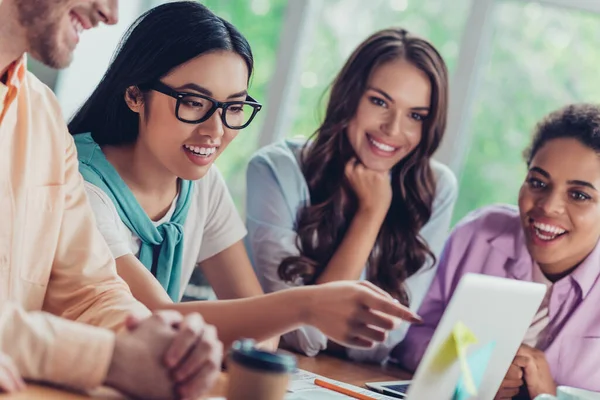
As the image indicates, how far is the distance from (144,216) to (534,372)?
112 centimetres

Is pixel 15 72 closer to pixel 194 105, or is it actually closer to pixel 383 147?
pixel 194 105

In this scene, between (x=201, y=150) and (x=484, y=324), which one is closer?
(x=484, y=324)

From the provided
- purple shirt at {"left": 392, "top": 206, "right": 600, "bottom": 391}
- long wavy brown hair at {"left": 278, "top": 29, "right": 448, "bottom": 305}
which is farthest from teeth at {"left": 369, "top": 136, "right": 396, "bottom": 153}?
purple shirt at {"left": 392, "top": 206, "right": 600, "bottom": 391}

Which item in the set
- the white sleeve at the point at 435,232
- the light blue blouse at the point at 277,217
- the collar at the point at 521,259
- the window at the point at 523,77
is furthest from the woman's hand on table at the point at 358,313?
the window at the point at 523,77

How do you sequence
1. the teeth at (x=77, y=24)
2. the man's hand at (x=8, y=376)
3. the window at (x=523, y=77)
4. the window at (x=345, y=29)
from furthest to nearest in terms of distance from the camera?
1. the window at (x=345, y=29)
2. the window at (x=523, y=77)
3. the teeth at (x=77, y=24)
4. the man's hand at (x=8, y=376)

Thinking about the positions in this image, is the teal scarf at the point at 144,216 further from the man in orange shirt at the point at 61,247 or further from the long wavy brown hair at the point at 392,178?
the long wavy brown hair at the point at 392,178

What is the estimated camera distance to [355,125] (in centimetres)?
277

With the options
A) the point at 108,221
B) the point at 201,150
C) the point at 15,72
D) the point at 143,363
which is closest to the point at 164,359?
the point at 143,363

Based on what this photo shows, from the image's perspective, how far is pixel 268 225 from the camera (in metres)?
2.68

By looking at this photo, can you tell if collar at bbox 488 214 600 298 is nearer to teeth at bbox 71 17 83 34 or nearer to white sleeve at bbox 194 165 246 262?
white sleeve at bbox 194 165 246 262

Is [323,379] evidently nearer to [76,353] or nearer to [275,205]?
[76,353]

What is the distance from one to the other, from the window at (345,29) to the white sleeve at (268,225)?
109 centimetres

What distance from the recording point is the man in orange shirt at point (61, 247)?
3.89ft

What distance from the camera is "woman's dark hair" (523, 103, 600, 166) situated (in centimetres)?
258
